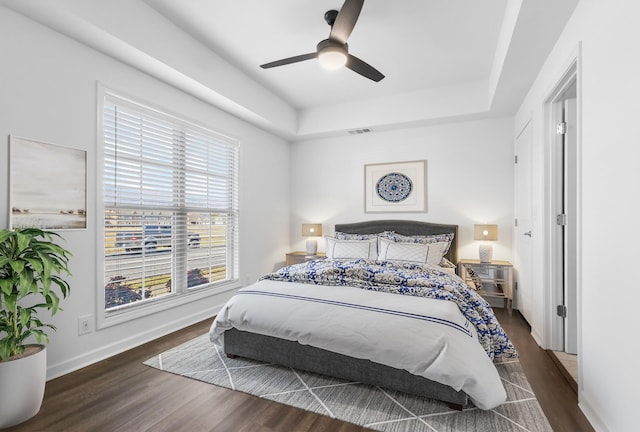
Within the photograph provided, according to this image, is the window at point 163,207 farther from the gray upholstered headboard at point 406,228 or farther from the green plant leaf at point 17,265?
the gray upholstered headboard at point 406,228

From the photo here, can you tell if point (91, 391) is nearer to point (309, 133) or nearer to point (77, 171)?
point (77, 171)

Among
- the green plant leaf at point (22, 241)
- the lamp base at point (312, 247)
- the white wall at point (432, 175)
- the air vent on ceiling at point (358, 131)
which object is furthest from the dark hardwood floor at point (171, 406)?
the air vent on ceiling at point (358, 131)

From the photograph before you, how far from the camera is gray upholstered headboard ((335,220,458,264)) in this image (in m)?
4.46

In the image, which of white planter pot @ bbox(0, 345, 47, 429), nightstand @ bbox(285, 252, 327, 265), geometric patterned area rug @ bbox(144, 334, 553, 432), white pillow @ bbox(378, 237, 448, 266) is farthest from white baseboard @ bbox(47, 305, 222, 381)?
white pillow @ bbox(378, 237, 448, 266)

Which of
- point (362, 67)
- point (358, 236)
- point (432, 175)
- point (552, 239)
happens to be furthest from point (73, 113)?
point (432, 175)

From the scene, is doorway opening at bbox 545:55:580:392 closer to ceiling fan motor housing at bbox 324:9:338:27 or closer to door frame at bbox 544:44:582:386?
door frame at bbox 544:44:582:386

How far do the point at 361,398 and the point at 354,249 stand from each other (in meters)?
2.30

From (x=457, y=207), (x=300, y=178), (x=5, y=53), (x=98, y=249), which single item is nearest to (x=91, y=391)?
(x=98, y=249)

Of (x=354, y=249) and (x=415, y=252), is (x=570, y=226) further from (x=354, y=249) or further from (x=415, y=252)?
(x=354, y=249)

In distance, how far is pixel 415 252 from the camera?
387 cm

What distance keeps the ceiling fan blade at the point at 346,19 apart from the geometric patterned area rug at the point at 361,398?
8.54 ft

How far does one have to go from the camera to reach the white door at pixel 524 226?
3.34m

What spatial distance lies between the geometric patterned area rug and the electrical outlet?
0.56 m

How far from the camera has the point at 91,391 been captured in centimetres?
218
